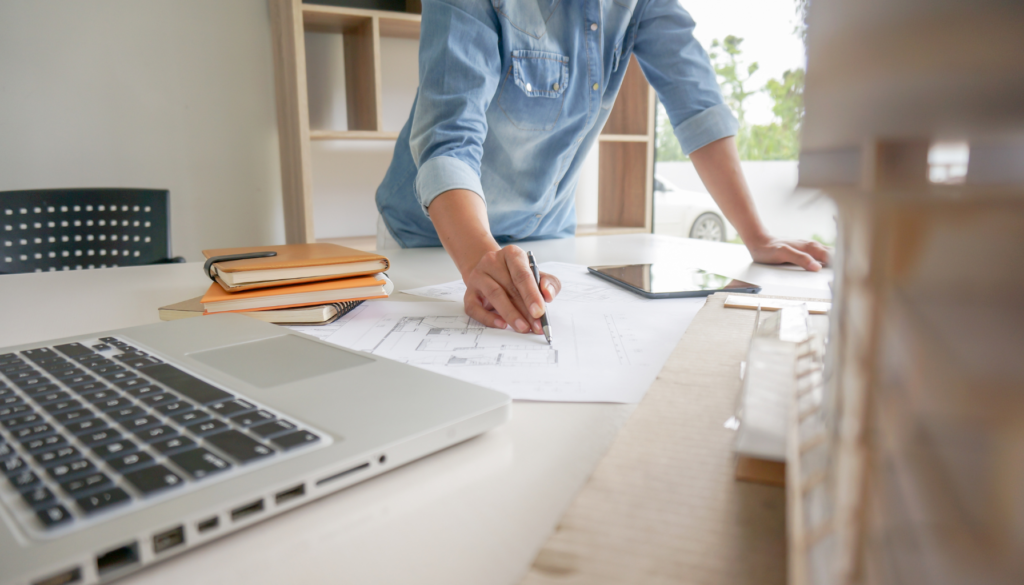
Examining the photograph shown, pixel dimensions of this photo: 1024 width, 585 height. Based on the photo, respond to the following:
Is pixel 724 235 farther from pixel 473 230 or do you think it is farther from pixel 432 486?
pixel 432 486

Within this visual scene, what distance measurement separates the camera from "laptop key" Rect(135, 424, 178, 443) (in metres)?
0.28

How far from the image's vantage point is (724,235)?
3.24 meters

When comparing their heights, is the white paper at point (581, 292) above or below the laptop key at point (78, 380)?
below

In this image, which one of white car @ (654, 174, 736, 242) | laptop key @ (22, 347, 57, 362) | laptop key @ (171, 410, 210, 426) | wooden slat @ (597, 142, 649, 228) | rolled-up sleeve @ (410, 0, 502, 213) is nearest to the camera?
laptop key @ (171, 410, 210, 426)

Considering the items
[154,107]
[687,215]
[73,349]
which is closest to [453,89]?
[73,349]

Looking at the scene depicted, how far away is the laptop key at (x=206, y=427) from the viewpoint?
11.3 inches

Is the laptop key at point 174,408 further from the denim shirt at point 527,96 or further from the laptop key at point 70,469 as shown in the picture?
the denim shirt at point 527,96

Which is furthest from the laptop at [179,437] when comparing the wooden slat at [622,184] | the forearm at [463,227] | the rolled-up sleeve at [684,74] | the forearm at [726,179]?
the wooden slat at [622,184]

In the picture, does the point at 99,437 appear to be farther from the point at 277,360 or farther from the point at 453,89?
the point at 453,89

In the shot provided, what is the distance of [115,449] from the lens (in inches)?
10.4

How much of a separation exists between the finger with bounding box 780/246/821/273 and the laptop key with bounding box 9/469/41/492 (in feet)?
3.05

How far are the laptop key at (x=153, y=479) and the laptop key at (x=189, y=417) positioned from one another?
0.05 metres

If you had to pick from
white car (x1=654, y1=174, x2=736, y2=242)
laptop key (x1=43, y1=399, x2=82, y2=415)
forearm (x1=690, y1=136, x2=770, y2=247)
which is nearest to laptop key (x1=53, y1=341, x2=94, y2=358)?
laptop key (x1=43, y1=399, x2=82, y2=415)

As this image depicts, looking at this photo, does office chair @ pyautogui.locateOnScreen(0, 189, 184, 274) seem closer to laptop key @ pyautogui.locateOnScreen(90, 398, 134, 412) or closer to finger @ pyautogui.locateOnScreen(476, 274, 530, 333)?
finger @ pyautogui.locateOnScreen(476, 274, 530, 333)
